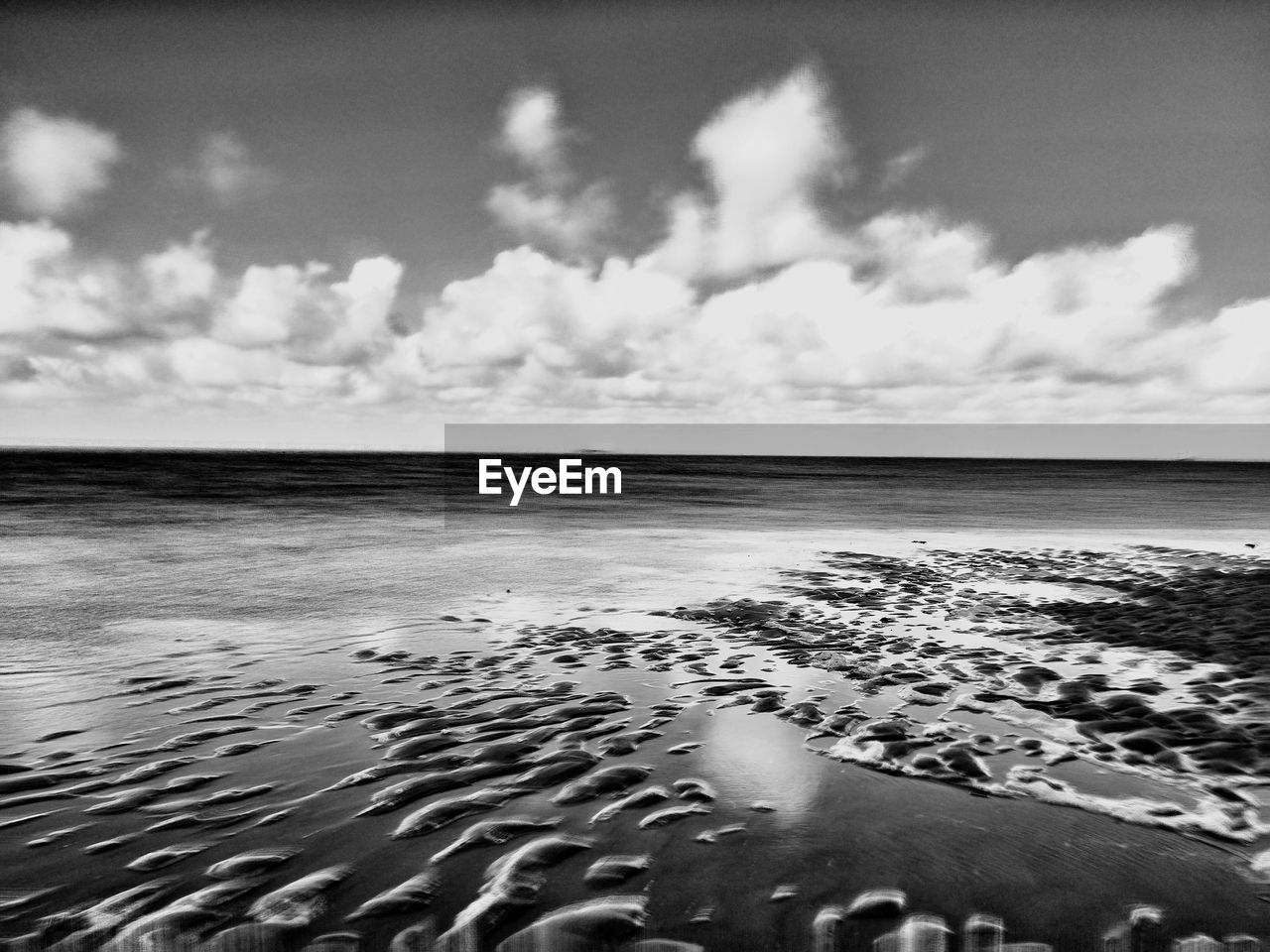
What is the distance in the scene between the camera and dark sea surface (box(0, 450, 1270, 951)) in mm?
3189

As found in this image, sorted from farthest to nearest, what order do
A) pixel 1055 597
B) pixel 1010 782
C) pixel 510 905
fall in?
pixel 1055 597, pixel 1010 782, pixel 510 905

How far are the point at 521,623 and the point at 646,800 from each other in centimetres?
479

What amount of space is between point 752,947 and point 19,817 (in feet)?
13.2

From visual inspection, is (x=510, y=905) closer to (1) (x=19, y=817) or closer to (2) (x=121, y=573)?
(1) (x=19, y=817)

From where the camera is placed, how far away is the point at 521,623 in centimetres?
842

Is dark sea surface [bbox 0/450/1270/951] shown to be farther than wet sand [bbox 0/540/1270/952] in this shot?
Yes

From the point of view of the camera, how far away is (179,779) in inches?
163

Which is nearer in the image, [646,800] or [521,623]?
[646,800]

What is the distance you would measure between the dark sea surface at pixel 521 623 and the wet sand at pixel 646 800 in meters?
0.03

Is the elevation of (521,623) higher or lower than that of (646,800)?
lower

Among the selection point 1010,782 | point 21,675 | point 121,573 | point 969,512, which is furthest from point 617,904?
point 969,512

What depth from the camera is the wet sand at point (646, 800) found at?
9.70ft

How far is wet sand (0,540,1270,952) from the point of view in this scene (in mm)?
2957

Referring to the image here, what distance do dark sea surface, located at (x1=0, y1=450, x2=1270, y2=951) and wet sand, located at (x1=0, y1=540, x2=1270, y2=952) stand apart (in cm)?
3
